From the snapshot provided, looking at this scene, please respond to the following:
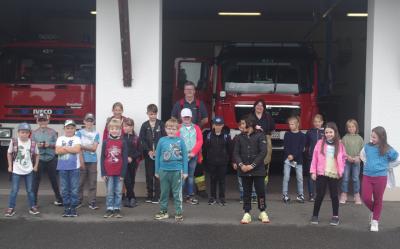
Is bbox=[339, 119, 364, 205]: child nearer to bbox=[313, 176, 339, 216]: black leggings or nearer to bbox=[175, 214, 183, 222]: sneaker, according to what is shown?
bbox=[313, 176, 339, 216]: black leggings

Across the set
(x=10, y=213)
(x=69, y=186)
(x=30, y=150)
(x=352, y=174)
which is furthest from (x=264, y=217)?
(x=10, y=213)

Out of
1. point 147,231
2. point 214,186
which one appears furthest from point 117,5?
point 147,231

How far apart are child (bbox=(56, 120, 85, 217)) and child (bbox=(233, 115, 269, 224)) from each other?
250 centimetres

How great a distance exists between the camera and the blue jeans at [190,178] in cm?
922

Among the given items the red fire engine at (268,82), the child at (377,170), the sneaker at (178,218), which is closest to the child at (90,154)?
the sneaker at (178,218)

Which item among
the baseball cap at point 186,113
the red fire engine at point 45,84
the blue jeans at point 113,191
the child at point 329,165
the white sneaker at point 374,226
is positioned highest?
the red fire engine at point 45,84

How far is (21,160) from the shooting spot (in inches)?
328

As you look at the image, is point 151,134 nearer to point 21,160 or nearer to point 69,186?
point 69,186

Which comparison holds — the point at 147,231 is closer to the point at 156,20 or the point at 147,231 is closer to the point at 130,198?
the point at 130,198

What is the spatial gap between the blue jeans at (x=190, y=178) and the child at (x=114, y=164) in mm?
1339

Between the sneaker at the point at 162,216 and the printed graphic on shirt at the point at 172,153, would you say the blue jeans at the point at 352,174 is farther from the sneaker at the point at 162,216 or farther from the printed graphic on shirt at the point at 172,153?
the sneaker at the point at 162,216

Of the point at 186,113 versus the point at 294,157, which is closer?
the point at 186,113

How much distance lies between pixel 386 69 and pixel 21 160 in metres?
6.52

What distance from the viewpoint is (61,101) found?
39.3 ft
